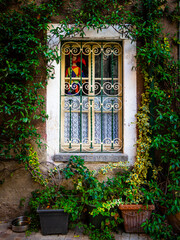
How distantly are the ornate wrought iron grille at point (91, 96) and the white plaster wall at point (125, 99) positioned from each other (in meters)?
0.19

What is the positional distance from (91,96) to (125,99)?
25.6 inches

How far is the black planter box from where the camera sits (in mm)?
3516

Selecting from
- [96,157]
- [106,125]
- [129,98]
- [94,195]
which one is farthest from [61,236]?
[129,98]

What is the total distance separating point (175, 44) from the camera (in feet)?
13.7

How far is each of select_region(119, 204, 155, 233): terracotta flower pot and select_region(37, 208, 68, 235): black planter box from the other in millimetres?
931

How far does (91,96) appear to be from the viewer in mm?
4305

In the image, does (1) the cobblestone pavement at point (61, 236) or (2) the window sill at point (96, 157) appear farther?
(2) the window sill at point (96, 157)

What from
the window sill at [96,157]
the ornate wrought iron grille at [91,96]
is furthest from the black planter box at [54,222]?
the ornate wrought iron grille at [91,96]

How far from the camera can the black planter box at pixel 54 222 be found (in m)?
3.52

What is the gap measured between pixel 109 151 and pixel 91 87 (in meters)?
1.28

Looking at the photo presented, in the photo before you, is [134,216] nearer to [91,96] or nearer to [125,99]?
[125,99]

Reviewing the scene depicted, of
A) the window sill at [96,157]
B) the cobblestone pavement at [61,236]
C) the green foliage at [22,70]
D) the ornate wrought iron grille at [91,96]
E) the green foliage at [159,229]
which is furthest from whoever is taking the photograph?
the ornate wrought iron grille at [91,96]

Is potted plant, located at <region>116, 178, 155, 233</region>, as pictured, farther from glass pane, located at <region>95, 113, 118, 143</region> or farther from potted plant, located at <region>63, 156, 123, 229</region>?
glass pane, located at <region>95, 113, 118, 143</region>

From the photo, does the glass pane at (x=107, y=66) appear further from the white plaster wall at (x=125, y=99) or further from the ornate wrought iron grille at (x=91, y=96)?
the white plaster wall at (x=125, y=99)
